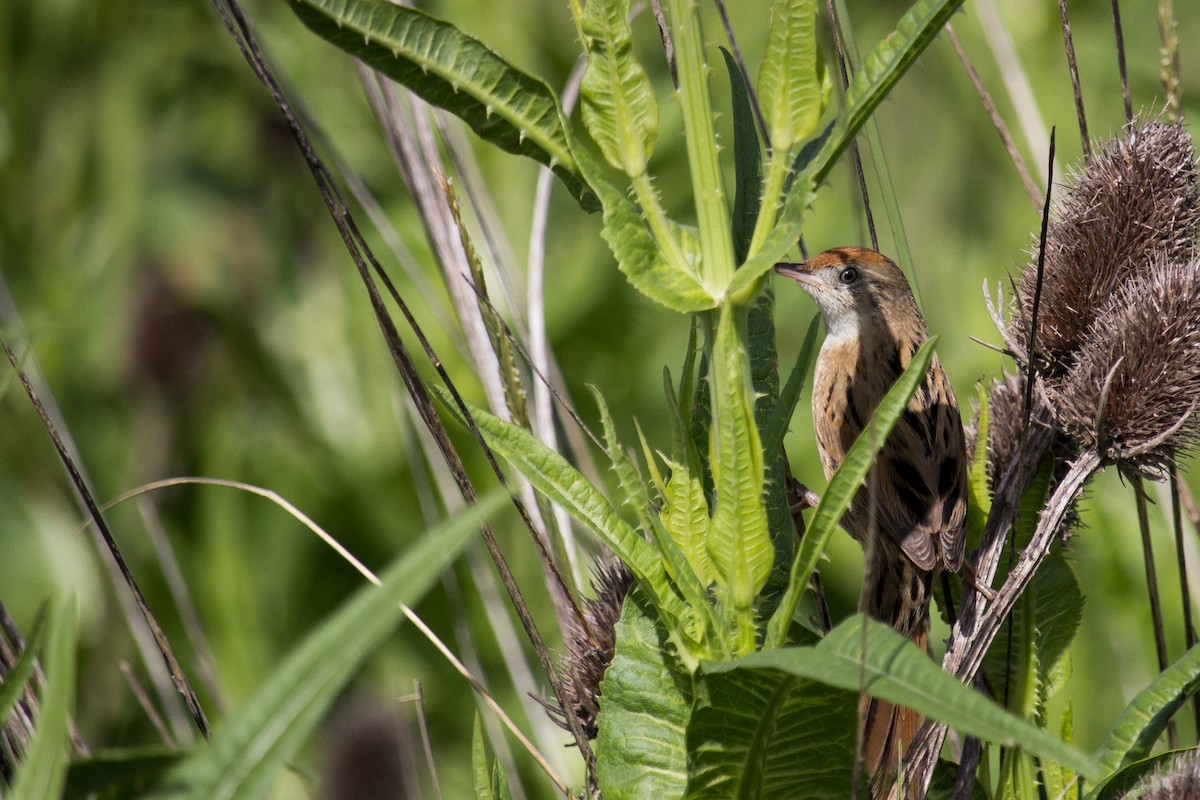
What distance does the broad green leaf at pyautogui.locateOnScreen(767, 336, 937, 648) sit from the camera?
0.77 meters

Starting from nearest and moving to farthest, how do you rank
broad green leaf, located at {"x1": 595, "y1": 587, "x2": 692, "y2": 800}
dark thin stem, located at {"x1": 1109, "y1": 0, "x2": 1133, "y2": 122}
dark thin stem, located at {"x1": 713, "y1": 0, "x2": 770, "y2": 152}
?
broad green leaf, located at {"x1": 595, "y1": 587, "x2": 692, "y2": 800} < dark thin stem, located at {"x1": 713, "y1": 0, "x2": 770, "y2": 152} < dark thin stem, located at {"x1": 1109, "y1": 0, "x2": 1133, "y2": 122}

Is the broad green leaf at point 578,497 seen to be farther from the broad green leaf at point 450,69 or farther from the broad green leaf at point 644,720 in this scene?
the broad green leaf at point 450,69

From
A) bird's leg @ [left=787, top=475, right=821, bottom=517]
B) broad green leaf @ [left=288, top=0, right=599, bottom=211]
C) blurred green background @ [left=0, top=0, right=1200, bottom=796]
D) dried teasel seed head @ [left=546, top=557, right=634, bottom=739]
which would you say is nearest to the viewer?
broad green leaf @ [left=288, top=0, right=599, bottom=211]

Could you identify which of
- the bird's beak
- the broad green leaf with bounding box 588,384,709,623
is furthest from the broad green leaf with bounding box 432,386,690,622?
the bird's beak

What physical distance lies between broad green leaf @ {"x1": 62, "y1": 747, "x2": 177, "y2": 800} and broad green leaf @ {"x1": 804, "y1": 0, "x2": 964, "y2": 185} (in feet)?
1.82

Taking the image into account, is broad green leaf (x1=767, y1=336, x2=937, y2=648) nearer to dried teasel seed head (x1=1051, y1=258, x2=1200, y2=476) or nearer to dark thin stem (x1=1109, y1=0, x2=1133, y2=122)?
dried teasel seed head (x1=1051, y1=258, x2=1200, y2=476)

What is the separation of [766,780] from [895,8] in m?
3.20

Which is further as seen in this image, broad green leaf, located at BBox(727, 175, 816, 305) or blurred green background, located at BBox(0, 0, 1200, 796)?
blurred green background, located at BBox(0, 0, 1200, 796)

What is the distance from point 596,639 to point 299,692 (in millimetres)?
575

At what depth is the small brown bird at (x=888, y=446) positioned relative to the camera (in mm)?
1318

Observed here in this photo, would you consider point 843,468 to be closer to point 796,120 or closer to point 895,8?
point 796,120

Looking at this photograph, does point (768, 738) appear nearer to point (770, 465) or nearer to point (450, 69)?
point (770, 465)

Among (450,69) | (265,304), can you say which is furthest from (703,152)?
(265,304)

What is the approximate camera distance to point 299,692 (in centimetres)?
61
